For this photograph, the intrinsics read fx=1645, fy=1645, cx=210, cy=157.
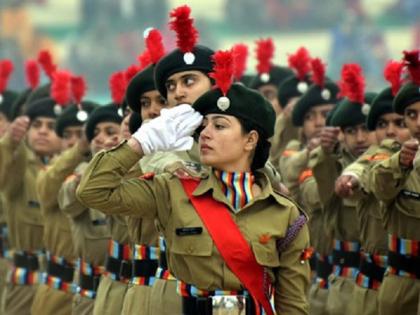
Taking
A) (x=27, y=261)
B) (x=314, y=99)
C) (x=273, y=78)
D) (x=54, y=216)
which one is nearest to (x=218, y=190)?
(x=54, y=216)

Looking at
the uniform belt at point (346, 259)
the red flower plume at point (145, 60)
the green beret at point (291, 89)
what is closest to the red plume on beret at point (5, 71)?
the green beret at point (291, 89)

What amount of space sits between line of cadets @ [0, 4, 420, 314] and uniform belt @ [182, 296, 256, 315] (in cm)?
11

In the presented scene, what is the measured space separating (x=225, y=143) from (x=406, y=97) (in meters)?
2.31

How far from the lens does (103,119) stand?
37.9 ft

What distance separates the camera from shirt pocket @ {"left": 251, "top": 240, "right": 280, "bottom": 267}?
26.3ft

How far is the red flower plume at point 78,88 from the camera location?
12.8m

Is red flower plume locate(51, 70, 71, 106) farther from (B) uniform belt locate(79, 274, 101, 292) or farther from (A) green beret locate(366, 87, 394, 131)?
(A) green beret locate(366, 87, 394, 131)

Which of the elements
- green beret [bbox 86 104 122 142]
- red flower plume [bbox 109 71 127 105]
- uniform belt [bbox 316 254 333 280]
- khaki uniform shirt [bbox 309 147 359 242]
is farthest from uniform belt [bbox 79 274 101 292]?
uniform belt [bbox 316 254 333 280]

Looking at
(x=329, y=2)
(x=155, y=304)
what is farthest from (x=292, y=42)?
(x=155, y=304)

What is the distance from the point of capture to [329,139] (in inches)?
434

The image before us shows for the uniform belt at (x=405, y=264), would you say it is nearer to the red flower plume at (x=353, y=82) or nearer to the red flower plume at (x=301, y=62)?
the red flower plume at (x=353, y=82)

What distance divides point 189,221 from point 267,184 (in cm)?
46

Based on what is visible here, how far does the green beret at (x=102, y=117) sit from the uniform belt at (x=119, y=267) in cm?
104

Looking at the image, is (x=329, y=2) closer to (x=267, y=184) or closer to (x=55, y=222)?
(x=55, y=222)
